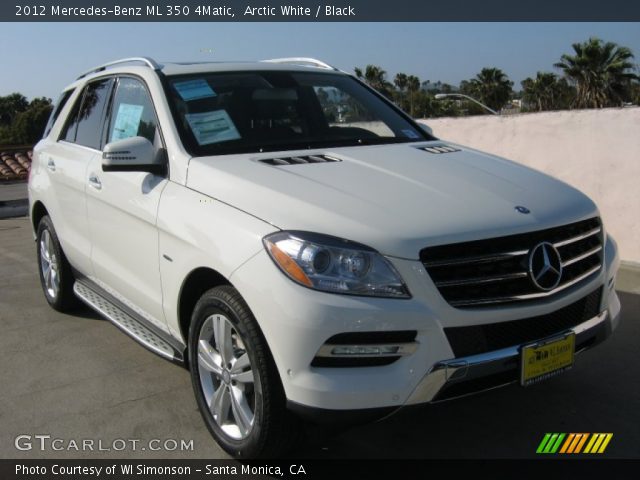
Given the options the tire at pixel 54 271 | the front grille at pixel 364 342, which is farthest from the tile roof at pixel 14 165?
the front grille at pixel 364 342

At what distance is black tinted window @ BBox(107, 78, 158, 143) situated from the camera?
3697mm

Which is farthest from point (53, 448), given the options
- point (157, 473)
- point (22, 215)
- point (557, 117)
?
point (22, 215)

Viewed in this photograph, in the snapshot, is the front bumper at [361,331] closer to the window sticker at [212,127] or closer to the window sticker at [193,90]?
the window sticker at [212,127]

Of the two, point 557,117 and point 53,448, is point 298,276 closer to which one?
point 53,448

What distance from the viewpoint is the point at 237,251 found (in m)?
2.67

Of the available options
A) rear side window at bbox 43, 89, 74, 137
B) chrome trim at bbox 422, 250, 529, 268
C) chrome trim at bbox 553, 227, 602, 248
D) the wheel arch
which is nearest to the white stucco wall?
chrome trim at bbox 553, 227, 602, 248

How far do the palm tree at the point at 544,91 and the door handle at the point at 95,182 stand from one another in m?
60.3

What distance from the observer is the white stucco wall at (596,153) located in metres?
6.01

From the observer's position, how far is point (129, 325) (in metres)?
3.81

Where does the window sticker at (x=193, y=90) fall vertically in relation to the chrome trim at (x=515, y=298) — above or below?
above

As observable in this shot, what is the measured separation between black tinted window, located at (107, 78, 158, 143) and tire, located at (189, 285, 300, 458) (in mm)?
1208

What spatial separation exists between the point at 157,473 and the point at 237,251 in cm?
112

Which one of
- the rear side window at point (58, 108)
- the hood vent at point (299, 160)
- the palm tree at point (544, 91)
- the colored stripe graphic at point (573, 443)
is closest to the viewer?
the colored stripe graphic at point (573, 443)

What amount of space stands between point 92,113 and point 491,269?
3.20 metres
